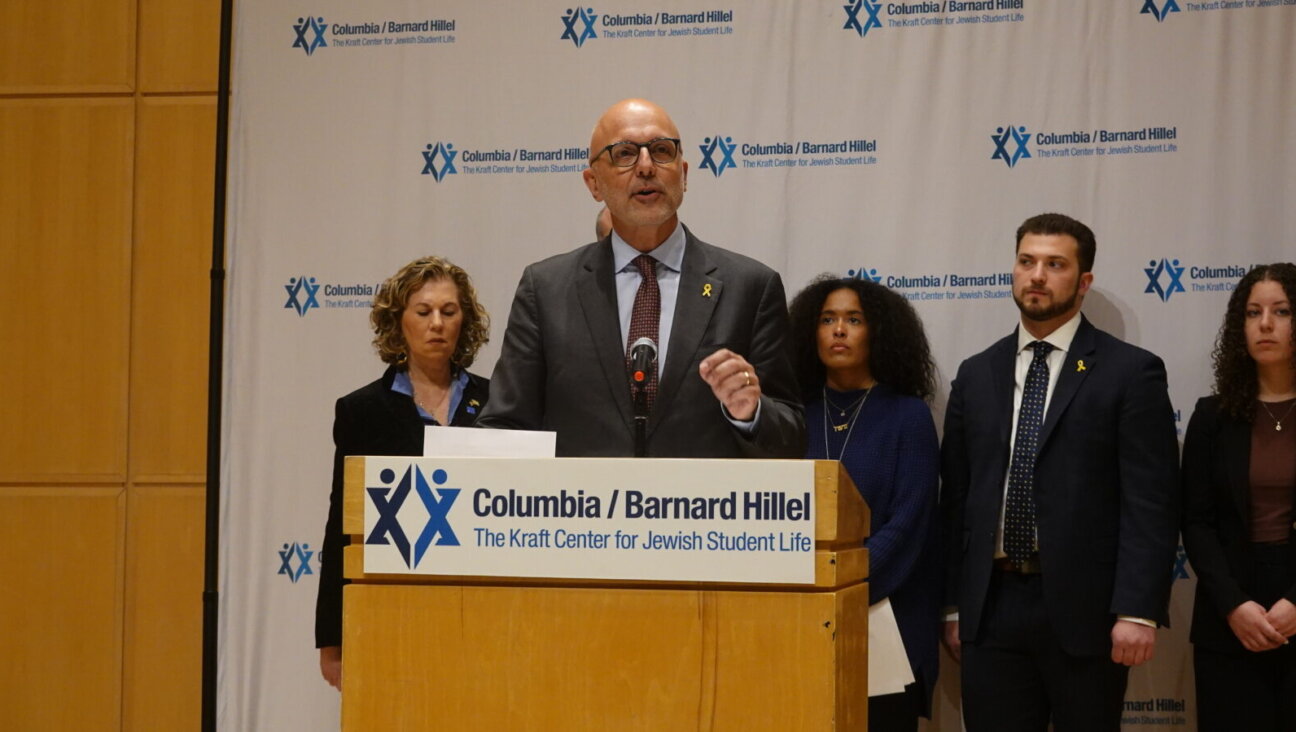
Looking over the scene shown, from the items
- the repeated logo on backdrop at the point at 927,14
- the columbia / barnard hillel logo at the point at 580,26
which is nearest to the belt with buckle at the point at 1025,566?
the repeated logo on backdrop at the point at 927,14

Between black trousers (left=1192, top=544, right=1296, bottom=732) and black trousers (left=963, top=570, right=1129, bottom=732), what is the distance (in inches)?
10.4

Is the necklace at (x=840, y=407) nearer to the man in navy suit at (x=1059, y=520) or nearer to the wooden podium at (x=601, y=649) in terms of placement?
the man in navy suit at (x=1059, y=520)

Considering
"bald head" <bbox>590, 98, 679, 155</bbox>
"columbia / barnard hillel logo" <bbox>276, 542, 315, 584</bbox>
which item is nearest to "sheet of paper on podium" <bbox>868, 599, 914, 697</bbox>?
"bald head" <bbox>590, 98, 679, 155</bbox>

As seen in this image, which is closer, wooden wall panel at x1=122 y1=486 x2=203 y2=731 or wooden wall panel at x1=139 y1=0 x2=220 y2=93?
wooden wall panel at x1=122 y1=486 x2=203 y2=731

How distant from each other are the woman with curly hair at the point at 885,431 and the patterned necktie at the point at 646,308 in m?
1.23

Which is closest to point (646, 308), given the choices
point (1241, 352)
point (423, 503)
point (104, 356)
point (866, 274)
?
point (423, 503)

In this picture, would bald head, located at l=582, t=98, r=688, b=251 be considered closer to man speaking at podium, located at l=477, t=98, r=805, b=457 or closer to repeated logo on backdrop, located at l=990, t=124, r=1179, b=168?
man speaking at podium, located at l=477, t=98, r=805, b=457

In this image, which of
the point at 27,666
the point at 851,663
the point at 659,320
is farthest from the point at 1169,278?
the point at 27,666

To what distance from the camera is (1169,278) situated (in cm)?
382

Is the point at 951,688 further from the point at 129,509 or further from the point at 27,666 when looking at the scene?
the point at 27,666

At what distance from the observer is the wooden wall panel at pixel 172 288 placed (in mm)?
4359

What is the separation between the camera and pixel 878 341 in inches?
145

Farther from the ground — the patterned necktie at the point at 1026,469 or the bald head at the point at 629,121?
the bald head at the point at 629,121

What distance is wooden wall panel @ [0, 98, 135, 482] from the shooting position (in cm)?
438
